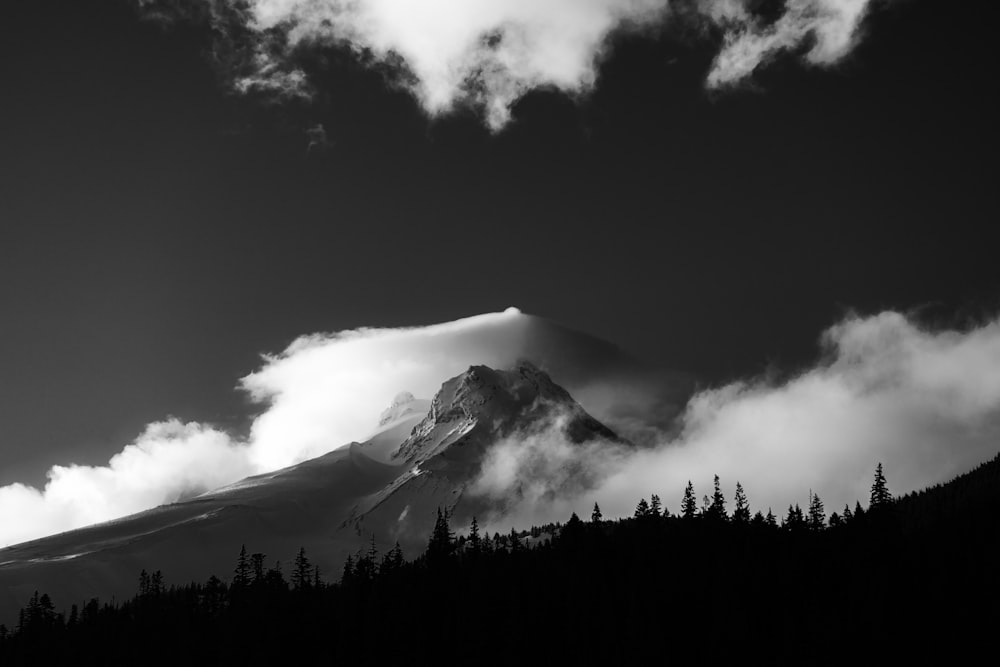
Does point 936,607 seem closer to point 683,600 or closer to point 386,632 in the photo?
point 683,600

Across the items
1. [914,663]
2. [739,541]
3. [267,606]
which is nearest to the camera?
[914,663]

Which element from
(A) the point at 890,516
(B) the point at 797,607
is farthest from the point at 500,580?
(A) the point at 890,516

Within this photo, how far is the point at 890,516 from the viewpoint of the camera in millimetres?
178625

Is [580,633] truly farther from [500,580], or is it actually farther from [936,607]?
[936,607]

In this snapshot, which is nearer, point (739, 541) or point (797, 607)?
point (797, 607)

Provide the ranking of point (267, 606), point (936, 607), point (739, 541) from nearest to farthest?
point (936, 607), point (267, 606), point (739, 541)

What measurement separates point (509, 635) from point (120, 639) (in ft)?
266

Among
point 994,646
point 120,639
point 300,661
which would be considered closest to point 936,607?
point 994,646

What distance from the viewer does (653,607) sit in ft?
524

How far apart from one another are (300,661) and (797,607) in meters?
75.8

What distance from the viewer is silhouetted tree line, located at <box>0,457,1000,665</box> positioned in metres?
151

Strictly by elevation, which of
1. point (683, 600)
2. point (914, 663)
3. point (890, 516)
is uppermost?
point (890, 516)

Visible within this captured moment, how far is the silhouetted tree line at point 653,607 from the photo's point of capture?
495 ft

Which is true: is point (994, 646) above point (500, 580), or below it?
below
